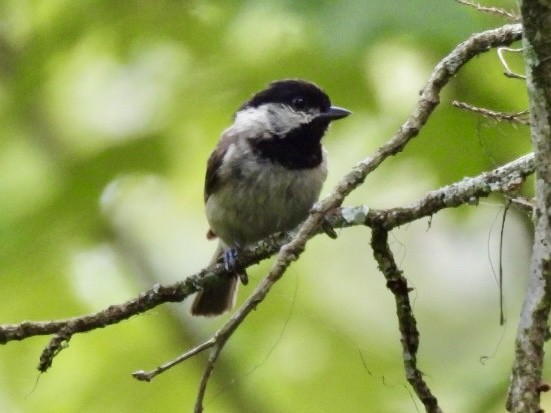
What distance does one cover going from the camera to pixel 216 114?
16.2 ft

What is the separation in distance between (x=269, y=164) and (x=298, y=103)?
40 cm

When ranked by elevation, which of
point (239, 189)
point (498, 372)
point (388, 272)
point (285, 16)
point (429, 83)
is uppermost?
point (285, 16)

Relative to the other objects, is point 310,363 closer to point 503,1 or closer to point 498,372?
point 498,372

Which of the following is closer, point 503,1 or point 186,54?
point 503,1

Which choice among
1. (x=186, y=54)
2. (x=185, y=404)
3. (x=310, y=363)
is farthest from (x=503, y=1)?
(x=185, y=404)

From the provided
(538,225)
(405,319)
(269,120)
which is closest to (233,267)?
(405,319)

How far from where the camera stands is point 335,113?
15.6 ft

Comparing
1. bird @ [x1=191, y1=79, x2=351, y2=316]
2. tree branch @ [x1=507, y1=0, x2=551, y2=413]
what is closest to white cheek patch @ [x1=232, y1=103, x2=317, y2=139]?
bird @ [x1=191, y1=79, x2=351, y2=316]

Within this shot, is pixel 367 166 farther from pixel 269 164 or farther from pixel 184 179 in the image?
pixel 184 179

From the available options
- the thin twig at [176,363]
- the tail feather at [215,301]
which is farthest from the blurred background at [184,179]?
the thin twig at [176,363]

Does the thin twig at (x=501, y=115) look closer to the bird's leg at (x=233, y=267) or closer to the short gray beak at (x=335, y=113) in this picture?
the bird's leg at (x=233, y=267)

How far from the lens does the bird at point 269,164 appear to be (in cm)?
478

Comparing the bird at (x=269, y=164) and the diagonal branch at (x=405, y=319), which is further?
the bird at (x=269, y=164)

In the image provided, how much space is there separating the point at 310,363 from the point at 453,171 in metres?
1.19
